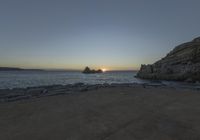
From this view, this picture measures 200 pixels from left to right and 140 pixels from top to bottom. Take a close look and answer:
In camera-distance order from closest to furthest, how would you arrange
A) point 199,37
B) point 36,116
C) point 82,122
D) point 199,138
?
point 199,138, point 82,122, point 36,116, point 199,37

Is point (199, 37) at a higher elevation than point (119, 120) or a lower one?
higher

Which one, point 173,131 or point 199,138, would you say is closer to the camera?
point 199,138

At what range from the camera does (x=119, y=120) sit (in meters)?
5.48

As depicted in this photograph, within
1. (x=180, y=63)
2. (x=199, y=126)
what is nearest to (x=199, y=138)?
(x=199, y=126)

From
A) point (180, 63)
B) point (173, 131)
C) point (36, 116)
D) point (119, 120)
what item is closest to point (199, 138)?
point (173, 131)

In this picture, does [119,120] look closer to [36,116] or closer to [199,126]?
[199,126]

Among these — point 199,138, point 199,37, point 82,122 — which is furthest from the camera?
point 199,37

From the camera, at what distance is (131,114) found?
20.4 feet

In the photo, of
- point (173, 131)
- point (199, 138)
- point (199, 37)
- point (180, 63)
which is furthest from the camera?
point (199, 37)

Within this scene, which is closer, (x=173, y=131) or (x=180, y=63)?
(x=173, y=131)

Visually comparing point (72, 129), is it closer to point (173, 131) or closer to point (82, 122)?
point (82, 122)

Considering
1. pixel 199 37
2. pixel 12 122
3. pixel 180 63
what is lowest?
pixel 12 122

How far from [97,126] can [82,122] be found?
0.66 m

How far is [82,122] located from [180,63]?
5562cm
